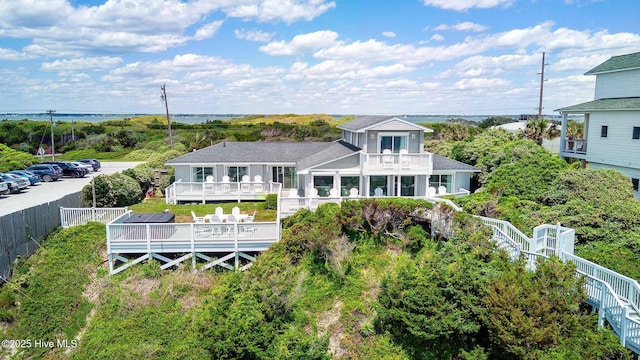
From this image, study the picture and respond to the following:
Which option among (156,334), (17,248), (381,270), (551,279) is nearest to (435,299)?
(551,279)

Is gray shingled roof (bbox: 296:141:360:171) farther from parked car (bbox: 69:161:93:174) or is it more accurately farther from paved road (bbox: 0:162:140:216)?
parked car (bbox: 69:161:93:174)

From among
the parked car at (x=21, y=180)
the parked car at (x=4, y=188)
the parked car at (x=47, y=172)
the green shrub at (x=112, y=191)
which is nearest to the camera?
the green shrub at (x=112, y=191)

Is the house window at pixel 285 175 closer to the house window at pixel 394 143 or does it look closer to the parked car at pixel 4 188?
the house window at pixel 394 143

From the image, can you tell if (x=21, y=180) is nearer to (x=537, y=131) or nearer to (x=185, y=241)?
(x=185, y=241)

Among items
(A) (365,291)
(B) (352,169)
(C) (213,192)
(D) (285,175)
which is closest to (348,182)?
(B) (352,169)

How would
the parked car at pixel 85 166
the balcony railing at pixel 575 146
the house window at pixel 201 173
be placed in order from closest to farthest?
the balcony railing at pixel 575 146, the house window at pixel 201 173, the parked car at pixel 85 166

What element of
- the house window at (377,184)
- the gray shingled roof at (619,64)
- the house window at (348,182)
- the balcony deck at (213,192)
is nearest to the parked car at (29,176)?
Result: the balcony deck at (213,192)
